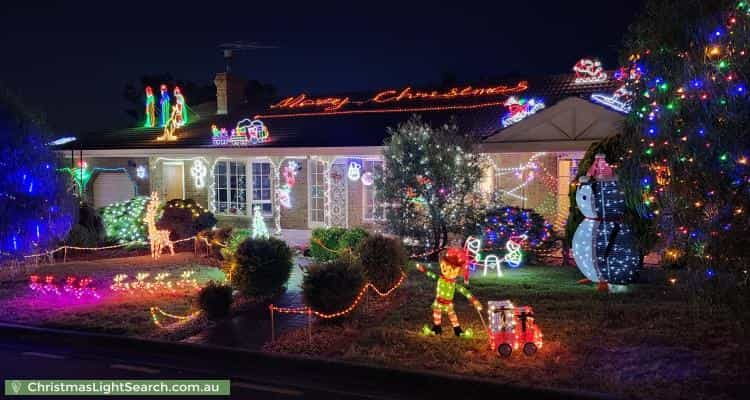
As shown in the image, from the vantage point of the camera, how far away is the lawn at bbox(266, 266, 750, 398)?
6.29 meters

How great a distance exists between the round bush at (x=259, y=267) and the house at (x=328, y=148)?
444 centimetres

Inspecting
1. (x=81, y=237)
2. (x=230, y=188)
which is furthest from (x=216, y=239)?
(x=230, y=188)

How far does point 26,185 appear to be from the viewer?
1142 cm

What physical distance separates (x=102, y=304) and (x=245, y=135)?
983 cm

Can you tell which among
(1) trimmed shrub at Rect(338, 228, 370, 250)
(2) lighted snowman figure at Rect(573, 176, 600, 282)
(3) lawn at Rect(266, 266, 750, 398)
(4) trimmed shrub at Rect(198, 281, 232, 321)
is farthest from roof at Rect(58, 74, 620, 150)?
(4) trimmed shrub at Rect(198, 281, 232, 321)

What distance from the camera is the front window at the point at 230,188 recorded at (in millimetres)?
20688

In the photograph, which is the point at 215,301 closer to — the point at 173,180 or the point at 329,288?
the point at 329,288

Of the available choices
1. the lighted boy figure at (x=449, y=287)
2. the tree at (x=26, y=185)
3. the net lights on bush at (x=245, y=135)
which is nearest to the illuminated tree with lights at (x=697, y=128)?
the lighted boy figure at (x=449, y=287)

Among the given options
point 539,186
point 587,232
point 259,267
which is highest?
point 539,186

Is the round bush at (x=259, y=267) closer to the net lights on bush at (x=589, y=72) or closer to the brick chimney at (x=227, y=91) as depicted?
the net lights on bush at (x=589, y=72)

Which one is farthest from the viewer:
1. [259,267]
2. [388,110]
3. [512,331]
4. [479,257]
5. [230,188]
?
[230,188]

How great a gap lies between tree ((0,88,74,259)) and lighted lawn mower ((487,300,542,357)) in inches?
335

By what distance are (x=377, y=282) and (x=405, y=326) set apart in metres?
1.93

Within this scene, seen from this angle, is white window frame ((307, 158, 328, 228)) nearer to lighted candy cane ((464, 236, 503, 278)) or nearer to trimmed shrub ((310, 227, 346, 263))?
trimmed shrub ((310, 227, 346, 263))
